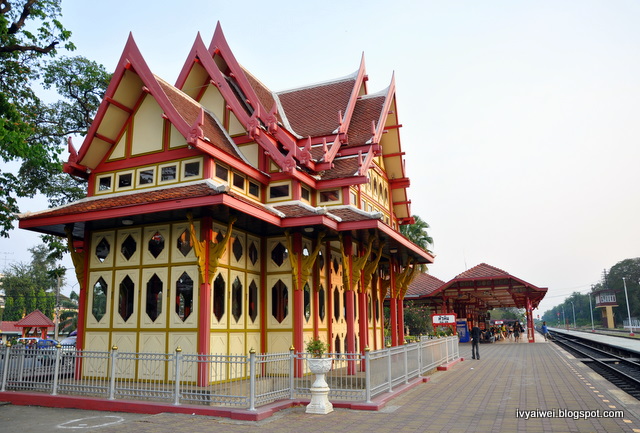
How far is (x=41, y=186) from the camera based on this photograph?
2033 centimetres

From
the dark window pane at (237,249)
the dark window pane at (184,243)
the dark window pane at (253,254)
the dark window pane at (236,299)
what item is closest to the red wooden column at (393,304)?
the dark window pane at (253,254)

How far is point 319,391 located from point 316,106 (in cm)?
1246

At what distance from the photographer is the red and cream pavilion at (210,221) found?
40.3ft

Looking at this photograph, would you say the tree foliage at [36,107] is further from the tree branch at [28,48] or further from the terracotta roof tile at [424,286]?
the terracotta roof tile at [424,286]

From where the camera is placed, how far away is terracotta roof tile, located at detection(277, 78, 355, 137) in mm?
18047

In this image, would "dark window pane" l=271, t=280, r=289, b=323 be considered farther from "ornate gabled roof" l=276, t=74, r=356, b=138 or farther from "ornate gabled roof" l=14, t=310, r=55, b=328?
"ornate gabled roof" l=14, t=310, r=55, b=328

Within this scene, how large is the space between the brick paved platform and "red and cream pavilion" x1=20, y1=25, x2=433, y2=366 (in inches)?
109

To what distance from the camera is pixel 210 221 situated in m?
12.3

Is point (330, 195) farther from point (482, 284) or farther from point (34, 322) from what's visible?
point (34, 322)

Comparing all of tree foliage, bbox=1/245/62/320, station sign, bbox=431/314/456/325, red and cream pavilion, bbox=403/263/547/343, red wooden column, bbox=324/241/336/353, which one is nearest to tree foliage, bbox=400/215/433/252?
red and cream pavilion, bbox=403/263/547/343

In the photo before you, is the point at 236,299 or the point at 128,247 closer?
the point at 236,299

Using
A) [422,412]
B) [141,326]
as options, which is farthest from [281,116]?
[422,412]

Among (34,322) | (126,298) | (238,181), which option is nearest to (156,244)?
(126,298)

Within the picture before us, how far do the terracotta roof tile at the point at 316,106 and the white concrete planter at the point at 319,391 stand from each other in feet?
30.3
